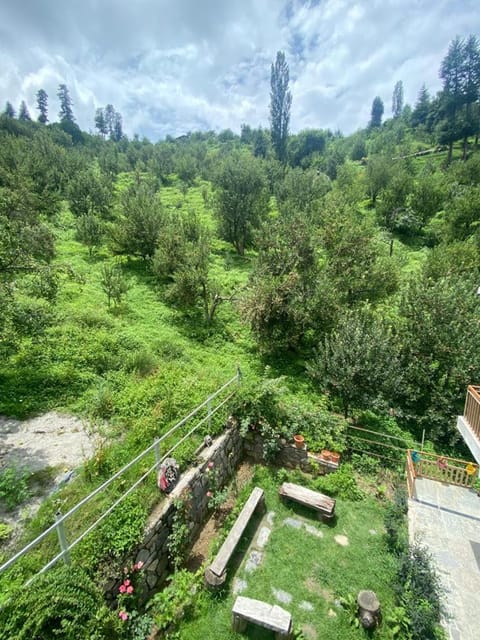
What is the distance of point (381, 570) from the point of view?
6.07 metres

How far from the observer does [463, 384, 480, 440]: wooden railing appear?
7.62 metres

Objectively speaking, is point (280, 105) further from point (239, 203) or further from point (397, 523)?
point (397, 523)

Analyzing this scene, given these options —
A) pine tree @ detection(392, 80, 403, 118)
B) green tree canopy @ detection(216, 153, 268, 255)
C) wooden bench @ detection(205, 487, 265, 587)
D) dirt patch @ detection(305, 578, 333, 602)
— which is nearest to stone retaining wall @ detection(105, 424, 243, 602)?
wooden bench @ detection(205, 487, 265, 587)

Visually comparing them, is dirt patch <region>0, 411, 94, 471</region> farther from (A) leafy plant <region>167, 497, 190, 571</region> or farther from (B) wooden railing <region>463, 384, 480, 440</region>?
(B) wooden railing <region>463, 384, 480, 440</region>

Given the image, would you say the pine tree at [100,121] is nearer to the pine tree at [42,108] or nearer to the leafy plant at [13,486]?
the pine tree at [42,108]

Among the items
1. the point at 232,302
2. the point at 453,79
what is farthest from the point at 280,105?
the point at 232,302

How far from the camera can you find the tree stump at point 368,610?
16.7 feet

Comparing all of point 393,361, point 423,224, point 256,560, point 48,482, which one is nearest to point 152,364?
point 48,482

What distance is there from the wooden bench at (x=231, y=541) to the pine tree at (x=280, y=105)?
6402 centimetres

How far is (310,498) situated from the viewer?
7.20 m

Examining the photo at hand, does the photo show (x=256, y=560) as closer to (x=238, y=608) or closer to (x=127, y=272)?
(x=238, y=608)

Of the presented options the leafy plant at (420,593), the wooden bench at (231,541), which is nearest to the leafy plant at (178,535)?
the wooden bench at (231,541)

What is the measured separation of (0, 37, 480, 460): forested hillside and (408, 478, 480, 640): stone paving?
2369mm

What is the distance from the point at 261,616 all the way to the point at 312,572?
1.59 metres
